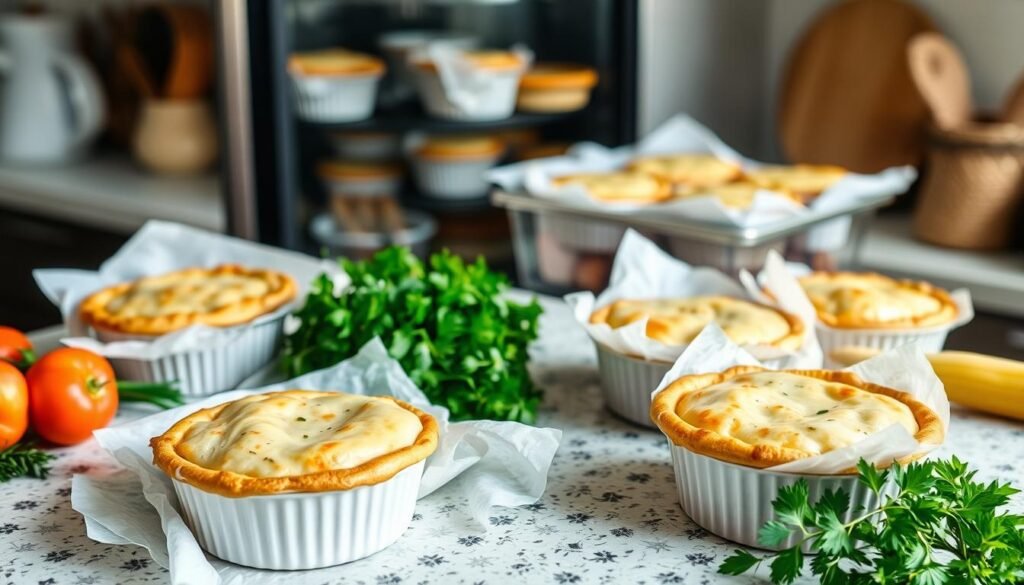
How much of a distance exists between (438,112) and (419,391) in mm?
1098

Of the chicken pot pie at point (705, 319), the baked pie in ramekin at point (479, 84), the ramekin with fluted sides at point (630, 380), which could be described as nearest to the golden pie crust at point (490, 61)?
the baked pie in ramekin at point (479, 84)

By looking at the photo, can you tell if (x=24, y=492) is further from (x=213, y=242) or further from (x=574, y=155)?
(x=574, y=155)

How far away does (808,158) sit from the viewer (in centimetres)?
267

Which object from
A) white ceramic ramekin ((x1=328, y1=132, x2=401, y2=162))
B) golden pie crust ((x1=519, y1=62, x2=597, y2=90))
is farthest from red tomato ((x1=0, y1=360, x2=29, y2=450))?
golden pie crust ((x1=519, y1=62, x2=597, y2=90))

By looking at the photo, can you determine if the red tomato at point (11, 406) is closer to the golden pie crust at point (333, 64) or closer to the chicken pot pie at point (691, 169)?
the golden pie crust at point (333, 64)

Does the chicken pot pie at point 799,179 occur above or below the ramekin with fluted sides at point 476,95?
below

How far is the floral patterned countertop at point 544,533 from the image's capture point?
99cm

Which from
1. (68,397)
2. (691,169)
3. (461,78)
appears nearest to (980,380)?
(691,169)

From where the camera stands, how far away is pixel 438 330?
1.29 meters

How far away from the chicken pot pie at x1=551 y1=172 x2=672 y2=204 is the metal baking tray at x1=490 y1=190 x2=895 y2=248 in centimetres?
6

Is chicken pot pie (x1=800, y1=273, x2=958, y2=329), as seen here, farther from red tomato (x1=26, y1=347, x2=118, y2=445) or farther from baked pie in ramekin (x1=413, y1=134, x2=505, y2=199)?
baked pie in ramekin (x1=413, y1=134, x2=505, y2=199)

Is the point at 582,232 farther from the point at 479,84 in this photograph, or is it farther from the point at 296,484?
the point at 296,484

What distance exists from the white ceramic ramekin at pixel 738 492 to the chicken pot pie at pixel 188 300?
581 mm

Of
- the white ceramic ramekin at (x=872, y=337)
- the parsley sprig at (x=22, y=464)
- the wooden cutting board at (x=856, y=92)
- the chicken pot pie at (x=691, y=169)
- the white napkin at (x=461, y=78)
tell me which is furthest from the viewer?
the wooden cutting board at (x=856, y=92)
